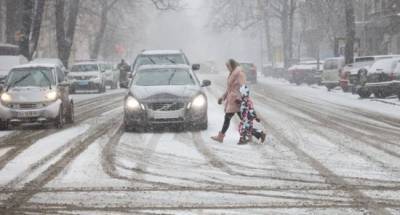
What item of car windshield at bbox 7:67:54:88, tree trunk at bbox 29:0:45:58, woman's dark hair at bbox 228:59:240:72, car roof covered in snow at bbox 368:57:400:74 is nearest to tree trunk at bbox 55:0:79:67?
tree trunk at bbox 29:0:45:58

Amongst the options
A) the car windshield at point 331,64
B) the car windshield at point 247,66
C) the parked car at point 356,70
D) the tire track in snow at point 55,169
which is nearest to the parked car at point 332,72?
the car windshield at point 331,64

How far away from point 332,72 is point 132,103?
2420cm

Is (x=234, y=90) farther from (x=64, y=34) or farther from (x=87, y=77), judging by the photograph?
(x=64, y=34)

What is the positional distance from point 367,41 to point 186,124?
41071mm

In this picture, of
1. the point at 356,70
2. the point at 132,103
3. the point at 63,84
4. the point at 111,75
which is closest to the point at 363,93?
the point at 356,70

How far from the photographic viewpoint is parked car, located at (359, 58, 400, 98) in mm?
27141

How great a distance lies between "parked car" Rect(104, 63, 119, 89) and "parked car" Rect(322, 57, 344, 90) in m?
12.7

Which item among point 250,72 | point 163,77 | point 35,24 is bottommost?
point 250,72

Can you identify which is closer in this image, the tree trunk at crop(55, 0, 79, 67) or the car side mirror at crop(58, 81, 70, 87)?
the car side mirror at crop(58, 81, 70, 87)

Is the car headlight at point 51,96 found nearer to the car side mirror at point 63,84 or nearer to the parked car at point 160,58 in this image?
the car side mirror at point 63,84

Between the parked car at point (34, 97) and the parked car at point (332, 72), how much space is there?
22157 mm

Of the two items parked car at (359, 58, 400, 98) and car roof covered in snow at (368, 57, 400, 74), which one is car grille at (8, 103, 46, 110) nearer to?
parked car at (359, 58, 400, 98)

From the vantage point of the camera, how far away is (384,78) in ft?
90.8

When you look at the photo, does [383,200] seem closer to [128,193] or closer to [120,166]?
[128,193]
